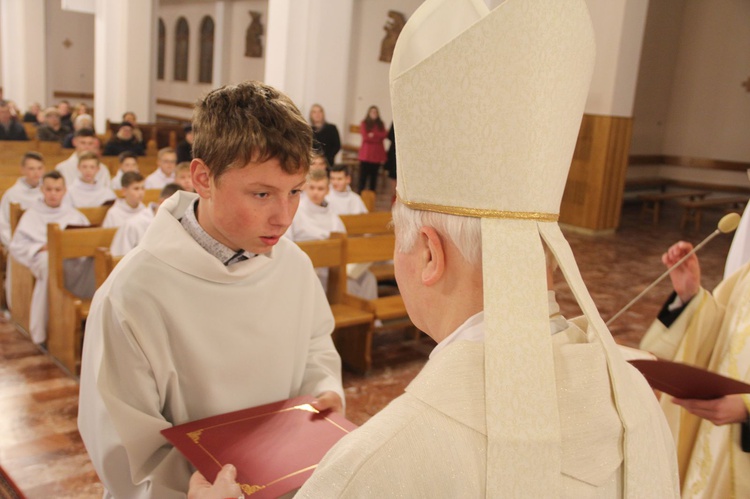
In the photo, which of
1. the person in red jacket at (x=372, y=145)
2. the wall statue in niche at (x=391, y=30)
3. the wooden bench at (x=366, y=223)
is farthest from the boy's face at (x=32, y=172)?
the wall statue in niche at (x=391, y=30)

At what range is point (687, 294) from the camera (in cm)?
244

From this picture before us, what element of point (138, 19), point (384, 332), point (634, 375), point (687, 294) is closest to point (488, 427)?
point (634, 375)

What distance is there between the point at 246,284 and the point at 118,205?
16.1ft

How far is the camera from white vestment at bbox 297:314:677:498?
0.84m

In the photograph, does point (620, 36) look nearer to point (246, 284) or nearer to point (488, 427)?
point (246, 284)

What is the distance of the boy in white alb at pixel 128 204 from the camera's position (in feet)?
20.2

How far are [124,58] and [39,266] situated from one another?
8.89 m

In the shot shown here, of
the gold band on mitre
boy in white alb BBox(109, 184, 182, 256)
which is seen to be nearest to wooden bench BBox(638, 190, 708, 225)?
boy in white alb BBox(109, 184, 182, 256)

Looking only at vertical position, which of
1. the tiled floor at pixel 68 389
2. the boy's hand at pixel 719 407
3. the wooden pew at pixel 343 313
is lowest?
the tiled floor at pixel 68 389

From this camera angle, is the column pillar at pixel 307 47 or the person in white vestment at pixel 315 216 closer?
the person in white vestment at pixel 315 216

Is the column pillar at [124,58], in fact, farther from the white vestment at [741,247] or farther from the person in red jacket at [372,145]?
the white vestment at [741,247]

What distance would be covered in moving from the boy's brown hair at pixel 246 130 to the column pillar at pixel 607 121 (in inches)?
388

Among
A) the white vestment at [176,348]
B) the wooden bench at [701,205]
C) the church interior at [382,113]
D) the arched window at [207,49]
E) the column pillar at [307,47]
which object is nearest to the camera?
the white vestment at [176,348]

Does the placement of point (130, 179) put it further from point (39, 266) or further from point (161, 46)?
point (161, 46)
